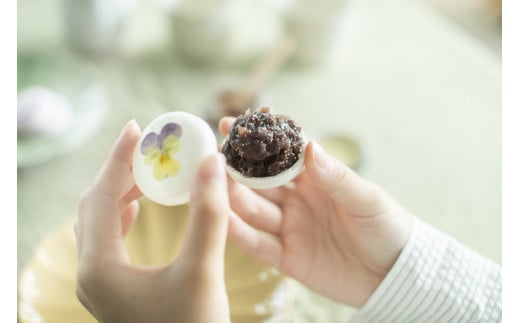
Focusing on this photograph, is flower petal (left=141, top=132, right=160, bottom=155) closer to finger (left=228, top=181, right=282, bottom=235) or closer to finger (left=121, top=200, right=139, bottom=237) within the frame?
finger (left=121, top=200, right=139, bottom=237)

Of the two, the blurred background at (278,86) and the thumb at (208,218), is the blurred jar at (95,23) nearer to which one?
the blurred background at (278,86)

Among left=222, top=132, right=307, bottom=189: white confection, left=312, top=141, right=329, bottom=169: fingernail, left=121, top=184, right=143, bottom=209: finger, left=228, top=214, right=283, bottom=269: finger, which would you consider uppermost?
left=312, top=141, right=329, bottom=169: fingernail

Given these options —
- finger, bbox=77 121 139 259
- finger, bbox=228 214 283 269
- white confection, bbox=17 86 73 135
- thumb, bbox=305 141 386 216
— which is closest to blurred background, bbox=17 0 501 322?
white confection, bbox=17 86 73 135

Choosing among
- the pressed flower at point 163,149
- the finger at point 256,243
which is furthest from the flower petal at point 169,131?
the finger at point 256,243

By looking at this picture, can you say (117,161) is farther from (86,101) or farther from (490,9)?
(490,9)

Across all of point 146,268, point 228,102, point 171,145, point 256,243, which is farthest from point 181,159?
point 228,102

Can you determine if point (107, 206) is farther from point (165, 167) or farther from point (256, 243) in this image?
point (256, 243)
